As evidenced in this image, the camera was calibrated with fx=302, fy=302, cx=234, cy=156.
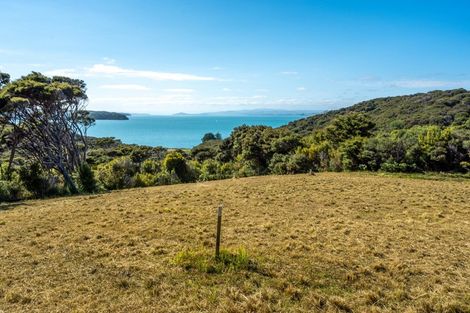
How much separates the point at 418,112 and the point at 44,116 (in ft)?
240

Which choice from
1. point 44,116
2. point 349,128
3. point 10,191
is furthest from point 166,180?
point 349,128

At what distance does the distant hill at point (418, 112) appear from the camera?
54.8 m

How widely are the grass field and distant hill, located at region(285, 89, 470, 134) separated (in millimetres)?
47343

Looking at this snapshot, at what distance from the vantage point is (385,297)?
546cm

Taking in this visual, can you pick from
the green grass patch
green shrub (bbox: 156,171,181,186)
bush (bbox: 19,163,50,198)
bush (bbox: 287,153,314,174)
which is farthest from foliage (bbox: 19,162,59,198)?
bush (bbox: 287,153,314,174)

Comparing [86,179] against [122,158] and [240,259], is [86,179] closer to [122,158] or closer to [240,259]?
[122,158]

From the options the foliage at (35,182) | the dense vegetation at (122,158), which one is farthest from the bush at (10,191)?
the foliage at (35,182)

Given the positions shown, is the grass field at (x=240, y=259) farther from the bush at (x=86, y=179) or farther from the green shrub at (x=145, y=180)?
the green shrub at (x=145, y=180)

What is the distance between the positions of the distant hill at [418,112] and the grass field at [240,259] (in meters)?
47.3

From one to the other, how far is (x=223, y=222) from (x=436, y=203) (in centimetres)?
998

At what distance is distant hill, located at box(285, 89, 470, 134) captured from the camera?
54.8m

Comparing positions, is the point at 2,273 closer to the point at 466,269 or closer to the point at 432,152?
the point at 466,269

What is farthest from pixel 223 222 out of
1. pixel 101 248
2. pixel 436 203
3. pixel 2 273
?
pixel 436 203

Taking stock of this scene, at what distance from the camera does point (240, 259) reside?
6.75m
